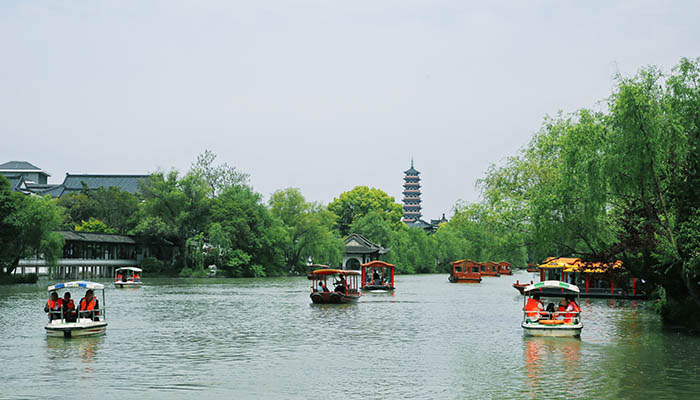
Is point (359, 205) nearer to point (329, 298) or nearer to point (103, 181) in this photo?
point (103, 181)

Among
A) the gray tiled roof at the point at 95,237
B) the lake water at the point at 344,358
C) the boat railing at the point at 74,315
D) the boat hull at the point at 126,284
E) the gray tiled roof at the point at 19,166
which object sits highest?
the gray tiled roof at the point at 19,166

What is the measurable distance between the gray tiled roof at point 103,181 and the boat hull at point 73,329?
4012 inches

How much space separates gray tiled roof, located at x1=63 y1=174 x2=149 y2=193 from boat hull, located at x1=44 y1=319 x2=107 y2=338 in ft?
334

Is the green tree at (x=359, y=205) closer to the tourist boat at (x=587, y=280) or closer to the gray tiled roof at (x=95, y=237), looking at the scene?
the gray tiled roof at (x=95, y=237)

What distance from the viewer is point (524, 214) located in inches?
1811

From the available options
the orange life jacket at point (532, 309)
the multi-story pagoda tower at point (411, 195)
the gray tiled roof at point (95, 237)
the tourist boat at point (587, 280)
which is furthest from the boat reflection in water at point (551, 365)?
the multi-story pagoda tower at point (411, 195)

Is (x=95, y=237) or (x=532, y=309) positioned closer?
(x=532, y=309)

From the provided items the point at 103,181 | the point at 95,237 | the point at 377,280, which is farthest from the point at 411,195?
the point at 377,280

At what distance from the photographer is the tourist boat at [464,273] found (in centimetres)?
8650

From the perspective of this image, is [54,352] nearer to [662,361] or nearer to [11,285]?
[662,361]

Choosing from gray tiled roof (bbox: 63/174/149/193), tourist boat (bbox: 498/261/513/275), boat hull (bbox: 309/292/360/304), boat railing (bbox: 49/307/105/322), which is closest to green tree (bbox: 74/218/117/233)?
gray tiled roof (bbox: 63/174/149/193)

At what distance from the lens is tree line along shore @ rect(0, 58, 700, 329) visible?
23000 millimetres

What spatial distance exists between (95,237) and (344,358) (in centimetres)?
6953

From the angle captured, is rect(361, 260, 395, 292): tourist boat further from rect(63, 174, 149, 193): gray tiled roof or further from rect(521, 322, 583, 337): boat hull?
rect(63, 174, 149, 193): gray tiled roof
